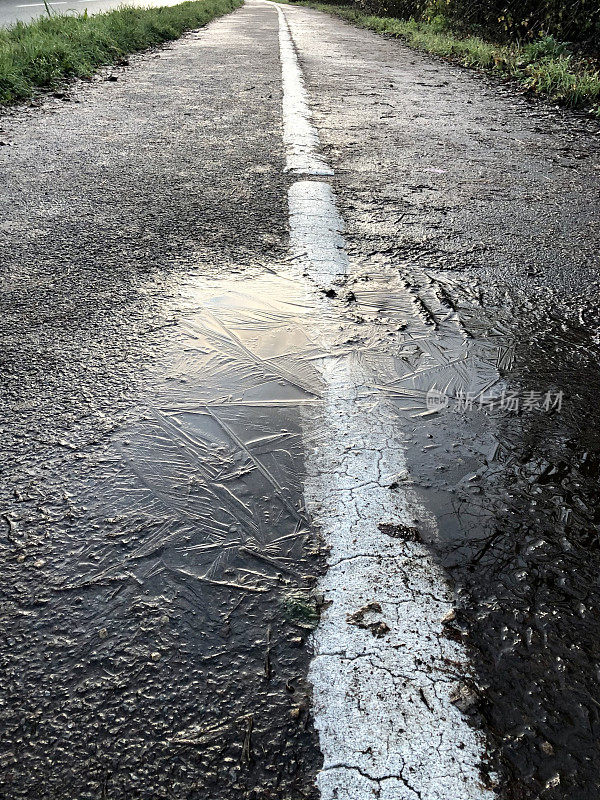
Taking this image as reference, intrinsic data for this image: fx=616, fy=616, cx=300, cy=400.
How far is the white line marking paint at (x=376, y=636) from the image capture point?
2.75 ft

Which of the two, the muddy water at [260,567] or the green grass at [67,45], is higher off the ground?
the green grass at [67,45]

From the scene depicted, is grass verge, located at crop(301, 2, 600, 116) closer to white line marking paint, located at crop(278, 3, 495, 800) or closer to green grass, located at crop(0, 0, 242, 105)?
green grass, located at crop(0, 0, 242, 105)

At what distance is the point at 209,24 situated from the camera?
15352 millimetres

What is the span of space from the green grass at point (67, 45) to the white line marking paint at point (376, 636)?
17.8 ft

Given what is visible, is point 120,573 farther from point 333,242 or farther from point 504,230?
point 504,230

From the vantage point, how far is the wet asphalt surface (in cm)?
88

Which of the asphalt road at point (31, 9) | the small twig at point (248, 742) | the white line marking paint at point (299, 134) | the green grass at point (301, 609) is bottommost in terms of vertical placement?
the small twig at point (248, 742)

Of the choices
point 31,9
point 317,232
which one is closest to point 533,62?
point 317,232

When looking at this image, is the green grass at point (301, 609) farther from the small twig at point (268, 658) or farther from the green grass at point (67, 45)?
the green grass at point (67, 45)

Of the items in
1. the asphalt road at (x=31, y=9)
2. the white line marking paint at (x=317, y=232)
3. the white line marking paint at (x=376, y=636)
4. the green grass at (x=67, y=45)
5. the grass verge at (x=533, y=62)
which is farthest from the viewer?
the asphalt road at (x=31, y=9)

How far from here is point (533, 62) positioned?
7984 mm

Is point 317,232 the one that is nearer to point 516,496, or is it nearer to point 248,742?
point 516,496

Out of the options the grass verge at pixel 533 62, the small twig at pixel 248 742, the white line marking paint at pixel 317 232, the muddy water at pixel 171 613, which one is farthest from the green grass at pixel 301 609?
the grass verge at pixel 533 62

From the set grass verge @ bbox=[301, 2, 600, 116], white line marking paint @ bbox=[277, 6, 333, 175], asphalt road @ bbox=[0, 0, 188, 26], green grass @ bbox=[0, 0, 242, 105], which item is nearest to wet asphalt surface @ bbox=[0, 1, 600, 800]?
white line marking paint @ bbox=[277, 6, 333, 175]
